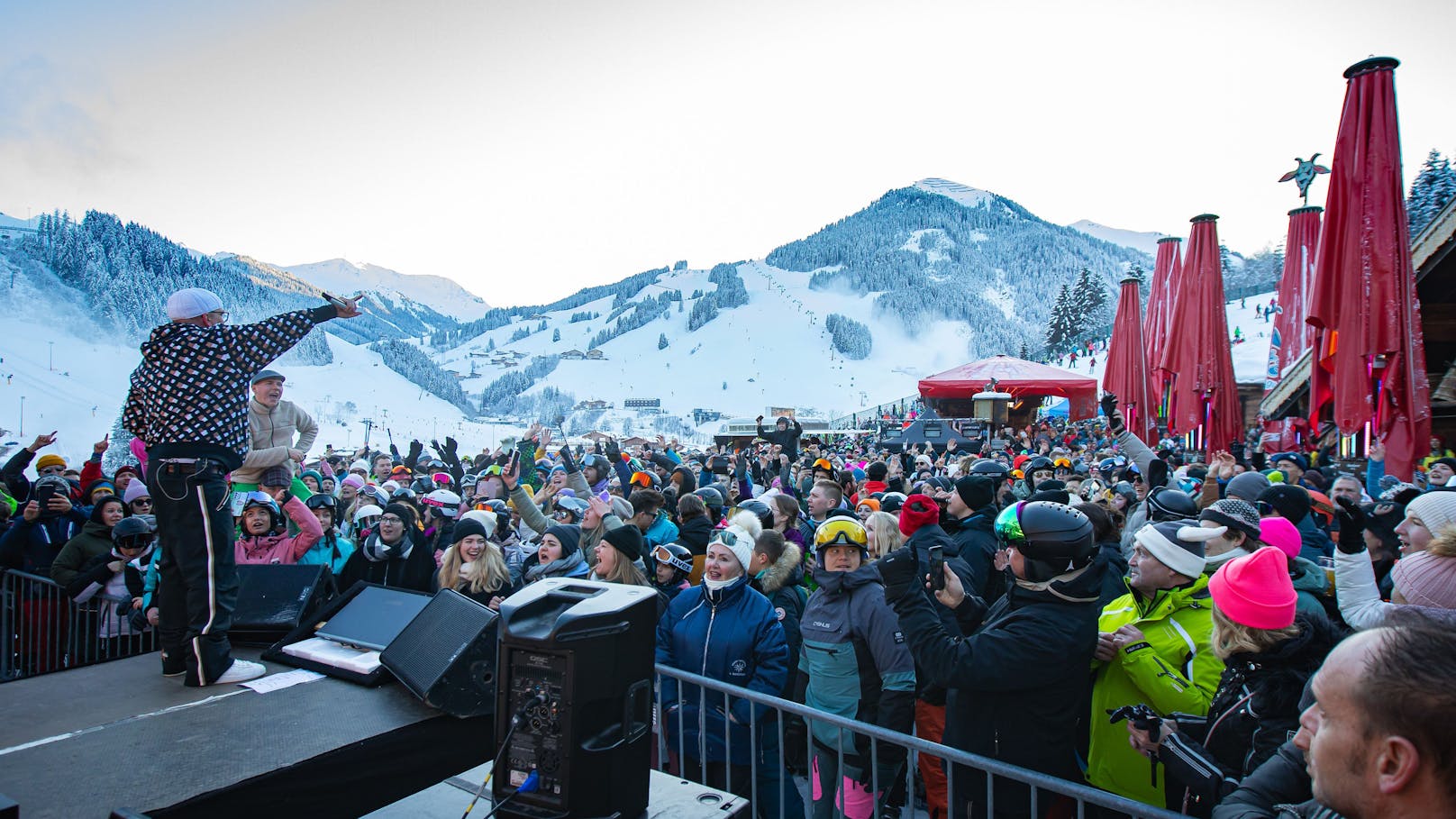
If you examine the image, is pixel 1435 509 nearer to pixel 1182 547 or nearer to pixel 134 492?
pixel 1182 547

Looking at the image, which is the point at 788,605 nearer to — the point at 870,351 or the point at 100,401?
the point at 100,401

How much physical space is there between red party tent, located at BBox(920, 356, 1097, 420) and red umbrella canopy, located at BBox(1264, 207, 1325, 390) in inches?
452

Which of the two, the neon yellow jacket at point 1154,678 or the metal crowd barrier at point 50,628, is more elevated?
the neon yellow jacket at point 1154,678

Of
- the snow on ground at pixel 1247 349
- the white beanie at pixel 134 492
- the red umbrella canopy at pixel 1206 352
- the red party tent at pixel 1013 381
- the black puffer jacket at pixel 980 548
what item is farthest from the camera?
the snow on ground at pixel 1247 349

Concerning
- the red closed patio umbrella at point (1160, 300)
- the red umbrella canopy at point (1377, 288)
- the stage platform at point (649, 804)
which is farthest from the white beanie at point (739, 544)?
the red closed patio umbrella at point (1160, 300)

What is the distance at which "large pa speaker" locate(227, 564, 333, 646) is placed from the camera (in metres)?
3.38

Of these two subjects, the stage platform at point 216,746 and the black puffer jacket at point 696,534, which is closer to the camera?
the stage platform at point 216,746

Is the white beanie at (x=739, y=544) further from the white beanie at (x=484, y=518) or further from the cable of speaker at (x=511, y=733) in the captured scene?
the cable of speaker at (x=511, y=733)

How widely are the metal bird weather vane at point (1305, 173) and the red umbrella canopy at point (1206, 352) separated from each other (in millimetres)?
1115

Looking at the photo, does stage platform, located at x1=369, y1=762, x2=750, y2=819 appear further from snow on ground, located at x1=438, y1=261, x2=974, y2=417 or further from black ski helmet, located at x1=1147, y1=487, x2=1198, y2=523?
snow on ground, located at x1=438, y1=261, x2=974, y2=417

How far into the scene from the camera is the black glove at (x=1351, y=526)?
121 inches

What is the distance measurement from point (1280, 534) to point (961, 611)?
1.80m

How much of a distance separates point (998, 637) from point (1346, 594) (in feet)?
5.79

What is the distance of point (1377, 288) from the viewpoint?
5.24 metres
